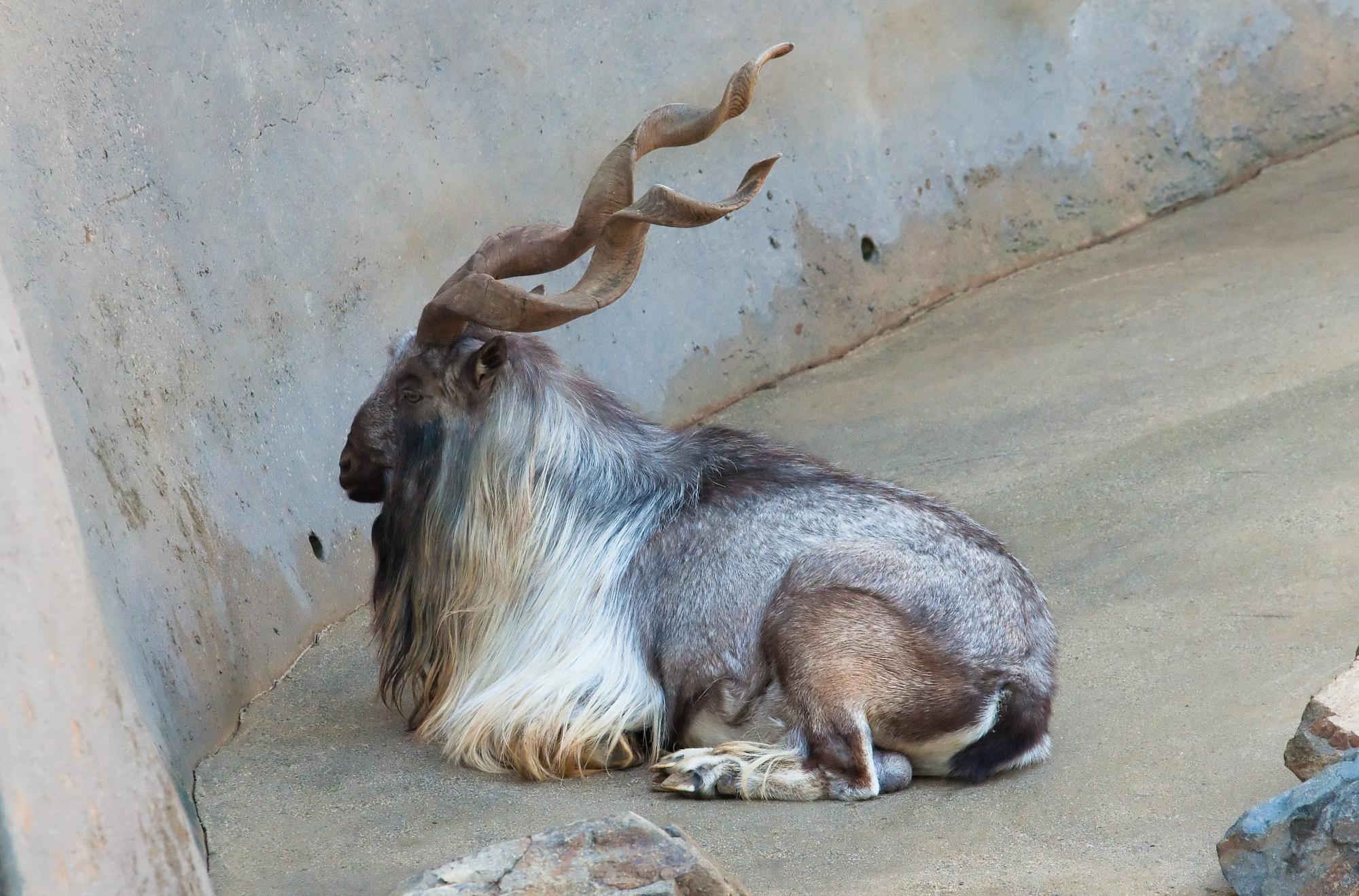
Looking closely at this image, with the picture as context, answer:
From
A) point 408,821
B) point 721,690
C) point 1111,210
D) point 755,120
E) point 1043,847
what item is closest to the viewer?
point 1043,847

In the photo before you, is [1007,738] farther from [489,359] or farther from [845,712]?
[489,359]

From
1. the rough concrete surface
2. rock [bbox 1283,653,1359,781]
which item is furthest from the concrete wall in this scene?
rock [bbox 1283,653,1359,781]

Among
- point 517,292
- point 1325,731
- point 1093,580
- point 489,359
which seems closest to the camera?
point 1325,731

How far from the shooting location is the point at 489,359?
16.2ft

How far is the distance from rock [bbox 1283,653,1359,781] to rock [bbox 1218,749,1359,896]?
45 cm

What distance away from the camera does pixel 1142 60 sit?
9.05 metres

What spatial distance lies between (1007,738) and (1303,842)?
1191 millimetres

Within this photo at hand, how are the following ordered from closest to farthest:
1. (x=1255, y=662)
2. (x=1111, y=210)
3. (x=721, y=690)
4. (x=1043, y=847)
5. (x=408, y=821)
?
(x=1043, y=847)
(x=408, y=821)
(x=721, y=690)
(x=1255, y=662)
(x=1111, y=210)

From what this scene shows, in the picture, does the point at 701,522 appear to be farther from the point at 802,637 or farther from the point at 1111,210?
the point at 1111,210

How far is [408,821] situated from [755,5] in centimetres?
484

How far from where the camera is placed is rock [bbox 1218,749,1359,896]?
3348 mm

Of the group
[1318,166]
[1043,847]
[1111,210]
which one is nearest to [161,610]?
[1043,847]

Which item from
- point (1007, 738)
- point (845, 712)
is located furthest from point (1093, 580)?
point (845, 712)

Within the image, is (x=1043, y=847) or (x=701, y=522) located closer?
(x=1043, y=847)
